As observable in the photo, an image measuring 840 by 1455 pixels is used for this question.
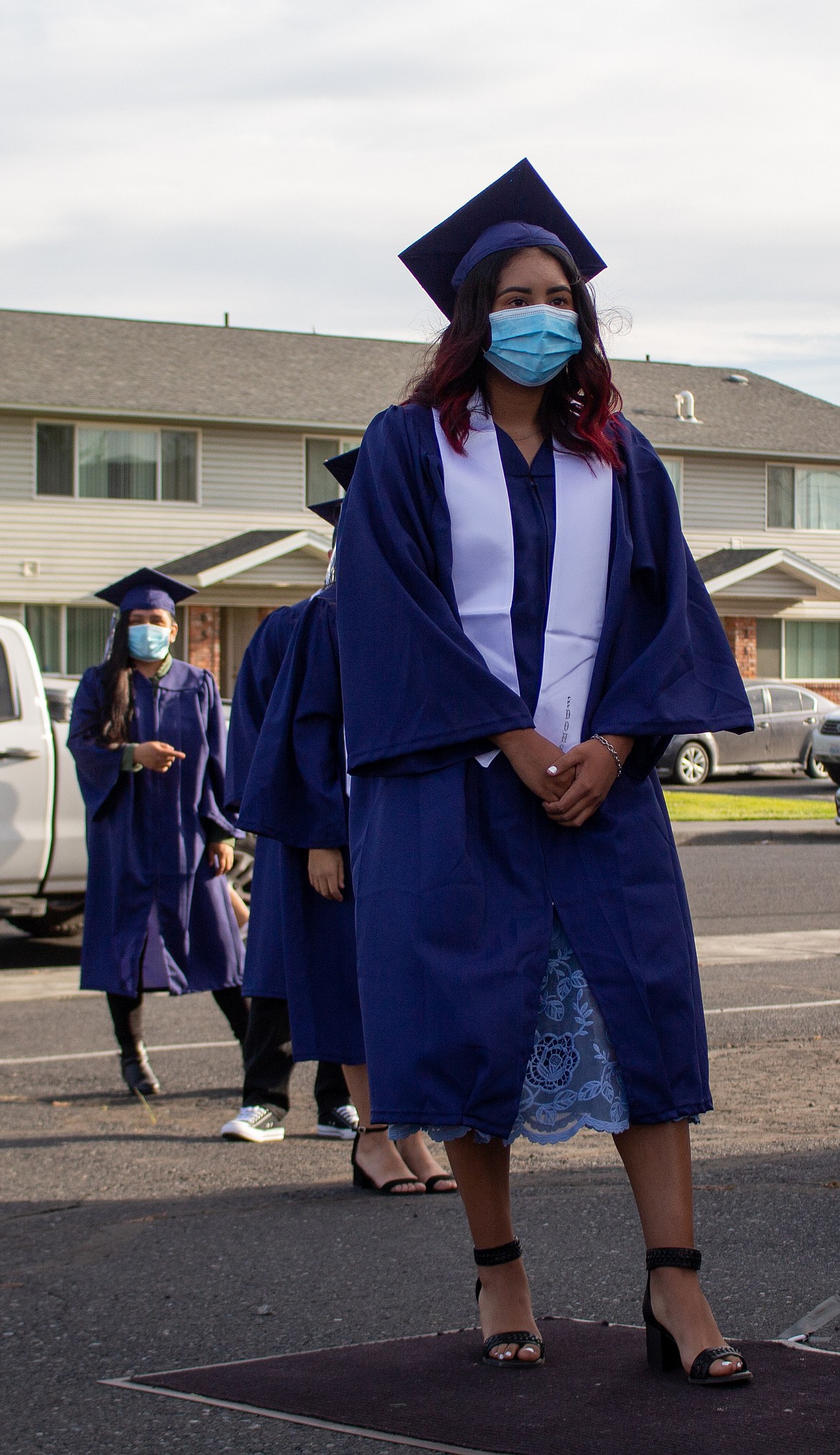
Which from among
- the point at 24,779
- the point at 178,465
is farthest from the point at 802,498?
the point at 24,779

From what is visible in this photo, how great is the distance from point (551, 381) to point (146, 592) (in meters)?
3.77

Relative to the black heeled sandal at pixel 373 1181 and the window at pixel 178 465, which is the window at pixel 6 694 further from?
the window at pixel 178 465

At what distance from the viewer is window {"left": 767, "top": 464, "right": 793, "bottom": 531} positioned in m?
34.2

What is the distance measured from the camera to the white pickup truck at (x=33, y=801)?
399 inches

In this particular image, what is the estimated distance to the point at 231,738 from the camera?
18.6 feet

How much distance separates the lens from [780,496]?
34.3 m

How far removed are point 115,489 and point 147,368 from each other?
2619 mm

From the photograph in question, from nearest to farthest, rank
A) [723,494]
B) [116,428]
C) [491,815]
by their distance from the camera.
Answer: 1. [491,815]
2. [116,428]
3. [723,494]

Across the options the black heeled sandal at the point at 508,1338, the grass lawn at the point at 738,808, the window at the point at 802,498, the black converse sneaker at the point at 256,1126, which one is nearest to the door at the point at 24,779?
the black converse sneaker at the point at 256,1126

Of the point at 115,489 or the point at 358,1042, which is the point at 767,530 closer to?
the point at 115,489

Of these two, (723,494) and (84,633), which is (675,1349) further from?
(723,494)

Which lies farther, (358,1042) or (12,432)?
(12,432)

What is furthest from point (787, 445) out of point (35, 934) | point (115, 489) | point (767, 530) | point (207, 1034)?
point (207, 1034)

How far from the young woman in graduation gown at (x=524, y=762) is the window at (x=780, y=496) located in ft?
104
